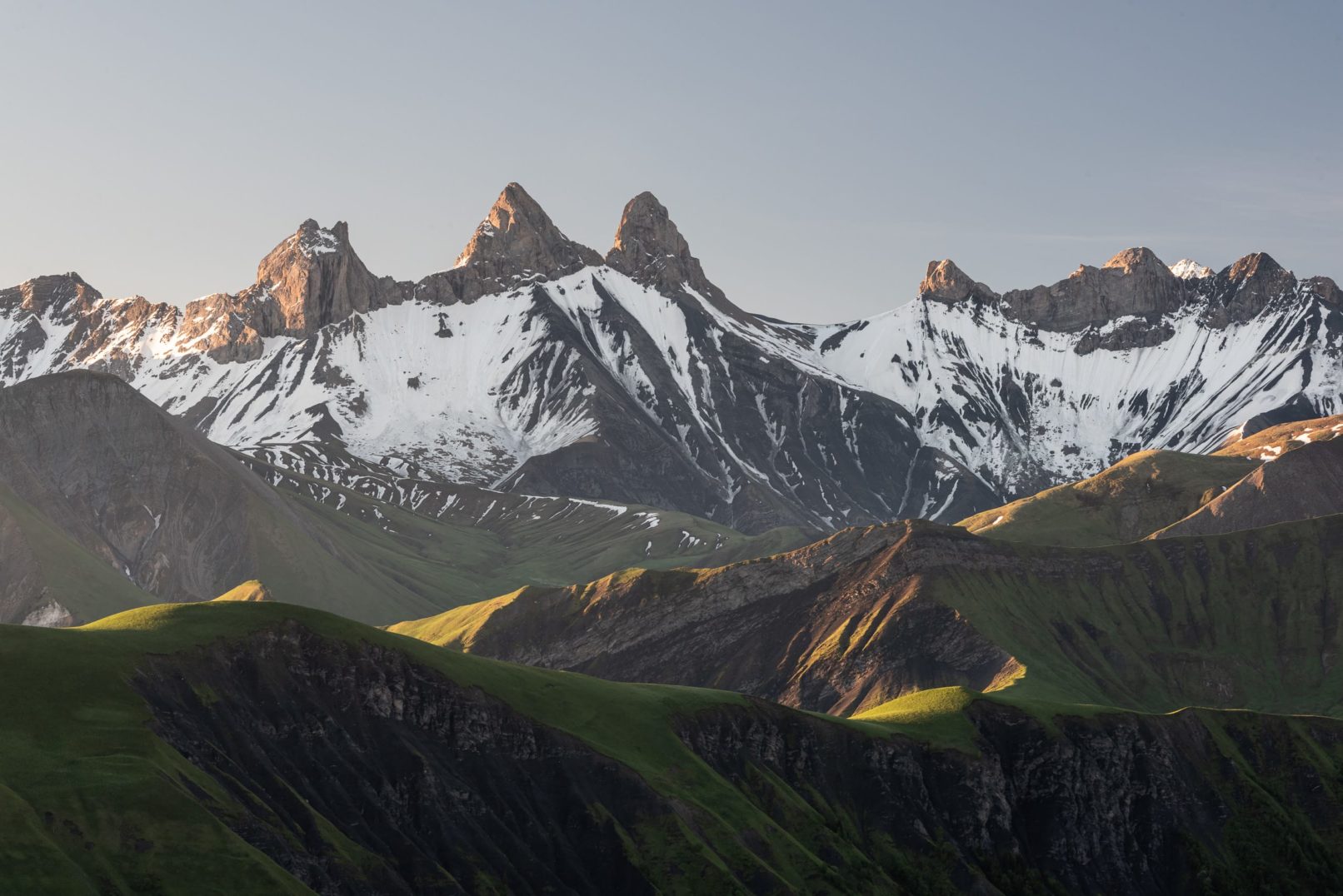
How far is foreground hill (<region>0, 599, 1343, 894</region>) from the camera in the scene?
352ft

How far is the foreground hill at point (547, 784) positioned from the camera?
4220 inches

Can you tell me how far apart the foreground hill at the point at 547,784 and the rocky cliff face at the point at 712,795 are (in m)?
0.27

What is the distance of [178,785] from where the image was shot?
354 feet

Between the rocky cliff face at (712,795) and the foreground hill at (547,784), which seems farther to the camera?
the rocky cliff face at (712,795)

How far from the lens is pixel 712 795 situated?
502 feet

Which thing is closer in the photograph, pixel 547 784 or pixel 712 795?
pixel 547 784

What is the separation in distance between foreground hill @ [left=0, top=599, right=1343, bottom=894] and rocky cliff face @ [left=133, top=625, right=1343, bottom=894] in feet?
0.89

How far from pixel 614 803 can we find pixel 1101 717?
71.4m

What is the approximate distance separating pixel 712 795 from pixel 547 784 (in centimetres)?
1646

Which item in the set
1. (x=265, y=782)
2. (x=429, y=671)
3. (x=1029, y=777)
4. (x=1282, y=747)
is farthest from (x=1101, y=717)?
(x=265, y=782)

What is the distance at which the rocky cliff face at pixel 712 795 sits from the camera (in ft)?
416

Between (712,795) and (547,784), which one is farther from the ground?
(547,784)

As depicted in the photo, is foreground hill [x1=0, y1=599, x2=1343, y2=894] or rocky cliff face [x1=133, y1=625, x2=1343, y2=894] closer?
foreground hill [x1=0, y1=599, x2=1343, y2=894]

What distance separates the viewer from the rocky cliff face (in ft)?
416
